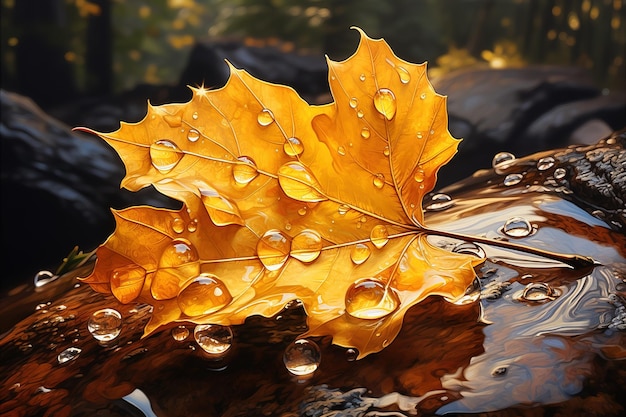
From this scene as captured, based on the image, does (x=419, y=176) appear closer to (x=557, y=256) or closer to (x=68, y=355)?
(x=557, y=256)

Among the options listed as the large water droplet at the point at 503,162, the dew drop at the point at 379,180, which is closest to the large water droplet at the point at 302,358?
the dew drop at the point at 379,180

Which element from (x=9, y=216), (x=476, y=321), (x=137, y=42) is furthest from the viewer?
(x=137, y=42)

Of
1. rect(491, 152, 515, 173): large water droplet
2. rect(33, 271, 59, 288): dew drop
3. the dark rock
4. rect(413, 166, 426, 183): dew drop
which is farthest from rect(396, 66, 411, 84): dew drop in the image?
the dark rock

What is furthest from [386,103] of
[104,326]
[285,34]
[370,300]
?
[285,34]

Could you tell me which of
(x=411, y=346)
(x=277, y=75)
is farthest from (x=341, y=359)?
(x=277, y=75)

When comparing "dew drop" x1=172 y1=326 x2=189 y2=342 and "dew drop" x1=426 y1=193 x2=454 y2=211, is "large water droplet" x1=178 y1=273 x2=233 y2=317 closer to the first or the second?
"dew drop" x1=172 y1=326 x2=189 y2=342

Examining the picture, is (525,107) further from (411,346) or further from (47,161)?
(411,346)
